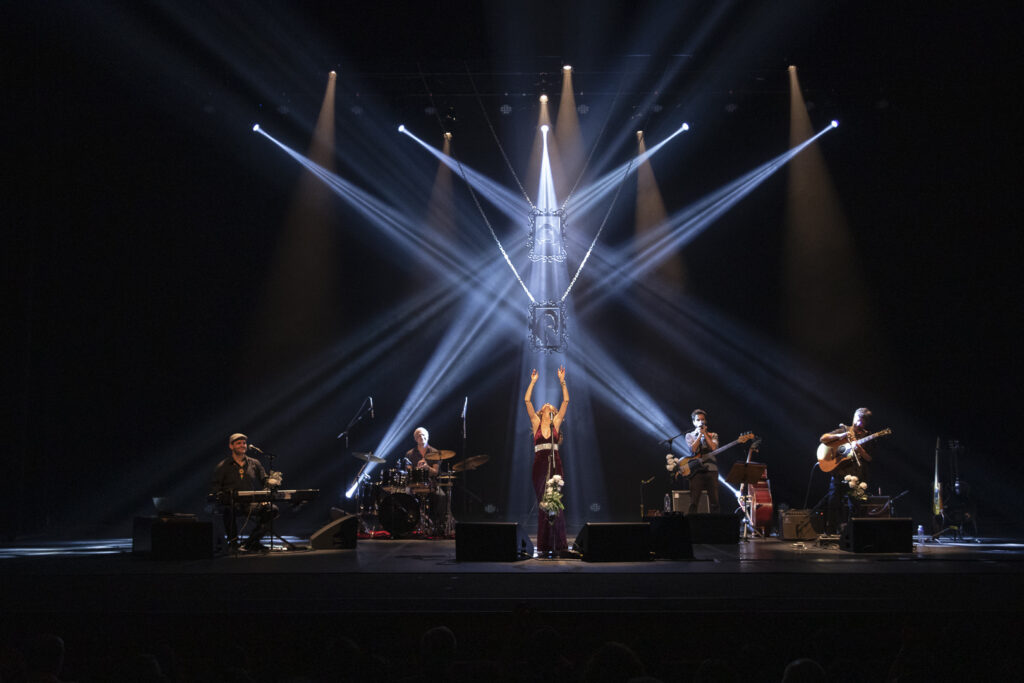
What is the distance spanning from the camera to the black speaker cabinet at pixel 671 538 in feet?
24.3

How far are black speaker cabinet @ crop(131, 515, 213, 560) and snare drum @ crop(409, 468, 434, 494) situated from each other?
118 inches

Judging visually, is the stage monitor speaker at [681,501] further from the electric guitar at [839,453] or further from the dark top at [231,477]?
the dark top at [231,477]

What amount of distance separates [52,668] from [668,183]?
A: 11.5 m

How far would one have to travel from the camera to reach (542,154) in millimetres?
12977

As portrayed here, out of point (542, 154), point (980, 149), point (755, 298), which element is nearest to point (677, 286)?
point (755, 298)

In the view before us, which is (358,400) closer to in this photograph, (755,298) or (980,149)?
(755,298)

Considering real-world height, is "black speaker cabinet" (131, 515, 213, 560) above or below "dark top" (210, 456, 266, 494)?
below

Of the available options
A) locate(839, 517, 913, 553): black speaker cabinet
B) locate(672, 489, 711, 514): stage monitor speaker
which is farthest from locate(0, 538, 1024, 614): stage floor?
locate(672, 489, 711, 514): stage monitor speaker

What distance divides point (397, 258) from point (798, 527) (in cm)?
726

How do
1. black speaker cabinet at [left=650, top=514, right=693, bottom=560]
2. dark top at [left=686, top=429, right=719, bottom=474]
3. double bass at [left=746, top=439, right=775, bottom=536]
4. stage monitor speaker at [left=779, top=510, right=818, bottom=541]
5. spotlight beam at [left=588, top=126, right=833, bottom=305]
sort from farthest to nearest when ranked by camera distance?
spotlight beam at [left=588, top=126, right=833, bottom=305] < double bass at [left=746, top=439, right=775, bottom=536] < dark top at [left=686, top=429, right=719, bottom=474] < stage monitor speaker at [left=779, top=510, right=818, bottom=541] < black speaker cabinet at [left=650, top=514, right=693, bottom=560]

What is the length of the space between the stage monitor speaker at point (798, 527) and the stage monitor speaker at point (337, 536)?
5134 millimetres

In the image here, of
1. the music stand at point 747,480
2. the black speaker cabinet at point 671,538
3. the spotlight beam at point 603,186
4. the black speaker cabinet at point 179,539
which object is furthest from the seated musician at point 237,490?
the spotlight beam at point 603,186

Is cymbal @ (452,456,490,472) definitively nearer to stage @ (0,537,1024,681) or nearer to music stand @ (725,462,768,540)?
music stand @ (725,462,768,540)

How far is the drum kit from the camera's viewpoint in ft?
33.7
